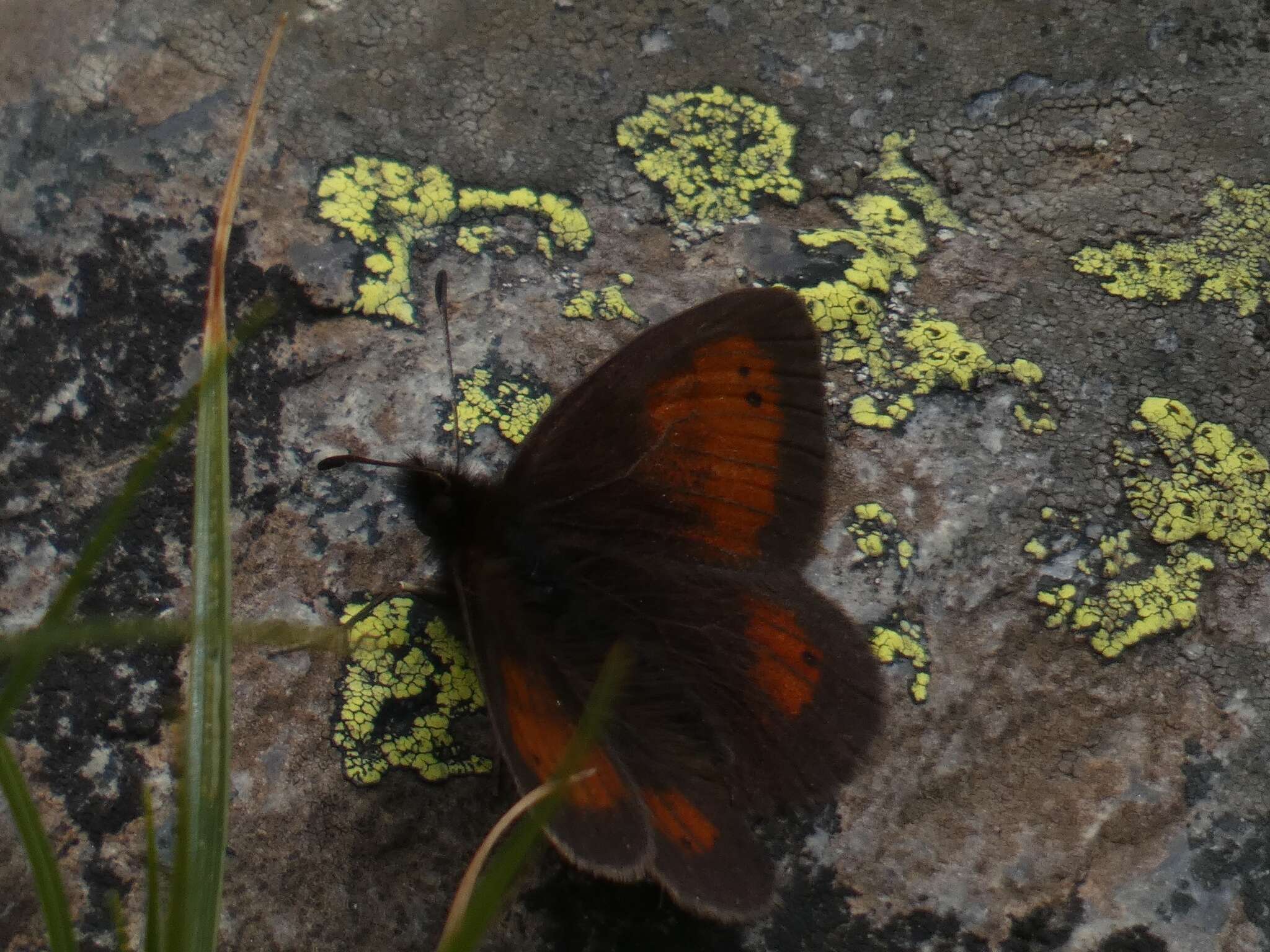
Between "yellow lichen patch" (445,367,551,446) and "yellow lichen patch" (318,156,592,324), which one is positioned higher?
"yellow lichen patch" (318,156,592,324)

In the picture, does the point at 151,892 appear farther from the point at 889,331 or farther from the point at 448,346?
the point at 889,331

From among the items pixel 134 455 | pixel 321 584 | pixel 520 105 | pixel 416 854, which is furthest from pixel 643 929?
pixel 520 105

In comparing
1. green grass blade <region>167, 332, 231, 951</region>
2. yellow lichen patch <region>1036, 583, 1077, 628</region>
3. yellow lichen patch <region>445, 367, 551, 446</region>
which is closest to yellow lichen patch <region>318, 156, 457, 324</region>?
yellow lichen patch <region>445, 367, 551, 446</region>

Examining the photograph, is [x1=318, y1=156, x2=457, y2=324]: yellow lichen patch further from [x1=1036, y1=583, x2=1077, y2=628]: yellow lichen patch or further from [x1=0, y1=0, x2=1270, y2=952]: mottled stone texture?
[x1=1036, y1=583, x2=1077, y2=628]: yellow lichen patch

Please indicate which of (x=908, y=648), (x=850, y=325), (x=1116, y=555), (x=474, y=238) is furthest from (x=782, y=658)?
(x=474, y=238)

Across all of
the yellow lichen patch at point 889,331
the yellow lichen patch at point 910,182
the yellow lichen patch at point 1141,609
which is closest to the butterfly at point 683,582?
the yellow lichen patch at point 889,331

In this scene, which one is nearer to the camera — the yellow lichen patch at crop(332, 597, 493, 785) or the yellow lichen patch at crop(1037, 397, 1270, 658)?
the yellow lichen patch at crop(332, 597, 493, 785)
